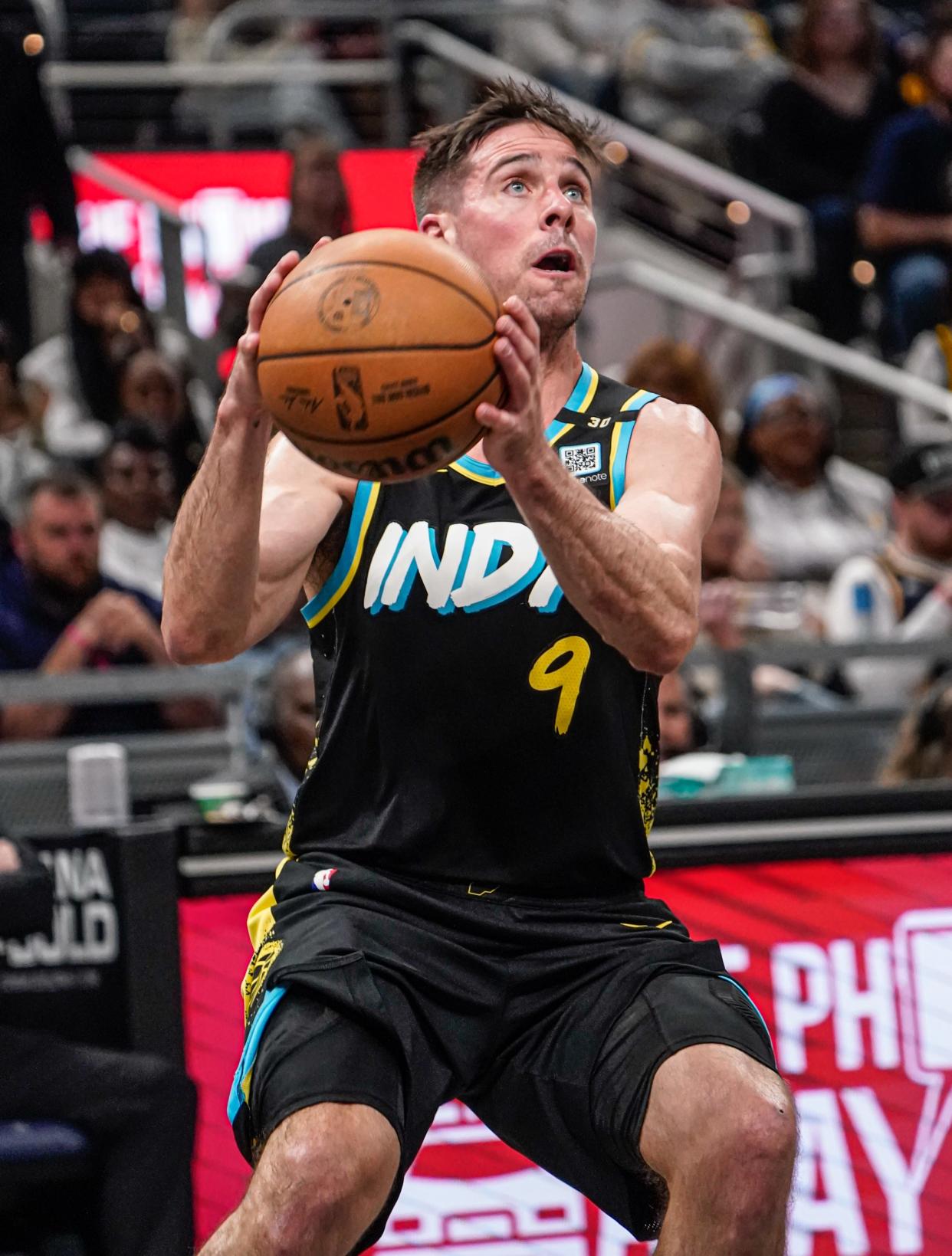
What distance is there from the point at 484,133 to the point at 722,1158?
1.95m

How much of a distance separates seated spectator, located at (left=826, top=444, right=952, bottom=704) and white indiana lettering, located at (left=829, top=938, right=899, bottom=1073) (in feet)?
7.85

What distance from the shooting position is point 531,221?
3.44m

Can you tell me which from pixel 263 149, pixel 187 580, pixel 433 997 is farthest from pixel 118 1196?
pixel 263 149

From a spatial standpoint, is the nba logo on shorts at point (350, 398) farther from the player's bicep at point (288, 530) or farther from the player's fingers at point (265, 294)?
the player's bicep at point (288, 530)

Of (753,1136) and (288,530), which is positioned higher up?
(288,530)

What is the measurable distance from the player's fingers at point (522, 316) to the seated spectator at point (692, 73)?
29.2 feet

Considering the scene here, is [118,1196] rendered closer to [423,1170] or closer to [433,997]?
[423,1170]

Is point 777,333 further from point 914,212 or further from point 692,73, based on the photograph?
point 692,73

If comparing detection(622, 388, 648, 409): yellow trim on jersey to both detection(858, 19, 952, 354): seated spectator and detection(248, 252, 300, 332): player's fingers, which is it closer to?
detection(248, 252, 300, 332): player's fingers

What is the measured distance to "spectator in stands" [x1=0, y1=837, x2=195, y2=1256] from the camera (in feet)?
13.9

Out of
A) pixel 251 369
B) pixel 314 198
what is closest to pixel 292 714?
pixel 251 369

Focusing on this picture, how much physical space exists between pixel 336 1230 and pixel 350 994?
376 mm

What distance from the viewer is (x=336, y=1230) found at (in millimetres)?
2879

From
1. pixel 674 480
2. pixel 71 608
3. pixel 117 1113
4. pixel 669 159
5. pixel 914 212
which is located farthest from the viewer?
pixel 669 159
